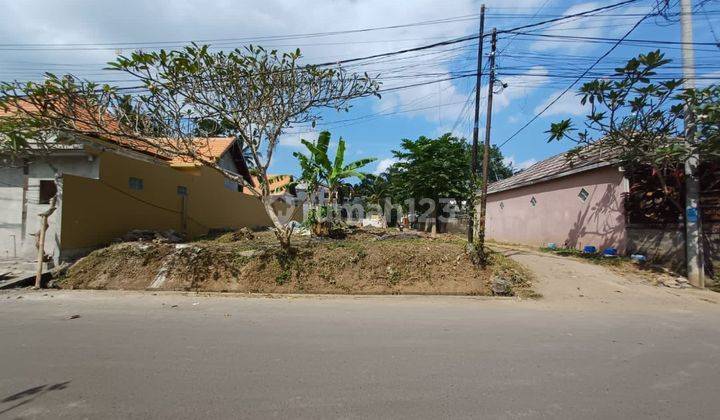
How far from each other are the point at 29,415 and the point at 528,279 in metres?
9.52

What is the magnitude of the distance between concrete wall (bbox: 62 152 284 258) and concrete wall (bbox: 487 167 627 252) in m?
13.9

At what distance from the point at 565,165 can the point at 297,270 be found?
1136 cm

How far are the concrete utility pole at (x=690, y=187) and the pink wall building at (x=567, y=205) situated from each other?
2.27m

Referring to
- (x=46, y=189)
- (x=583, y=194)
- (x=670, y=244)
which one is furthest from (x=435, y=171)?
(x=46, y=189)

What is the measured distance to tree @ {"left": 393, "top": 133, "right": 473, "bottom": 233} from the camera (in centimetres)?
1877

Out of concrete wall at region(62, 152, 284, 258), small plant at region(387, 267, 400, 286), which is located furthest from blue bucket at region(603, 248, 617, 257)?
concrete wall at region(62, 152, 284, 258)

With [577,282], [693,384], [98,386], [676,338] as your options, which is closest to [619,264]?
[577,282]

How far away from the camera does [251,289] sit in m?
9.76

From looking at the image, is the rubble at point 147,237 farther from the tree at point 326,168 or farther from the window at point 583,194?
the window at point 583,194

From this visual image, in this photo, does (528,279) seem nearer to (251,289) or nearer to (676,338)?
(676,338)

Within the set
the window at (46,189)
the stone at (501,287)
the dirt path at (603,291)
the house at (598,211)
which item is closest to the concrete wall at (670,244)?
the house at (598,211)

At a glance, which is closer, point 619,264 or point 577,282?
point 577,282

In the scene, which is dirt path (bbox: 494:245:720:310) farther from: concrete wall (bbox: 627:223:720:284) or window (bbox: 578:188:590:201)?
window (bbox: 578:188:590:201)

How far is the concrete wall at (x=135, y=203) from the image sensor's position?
36.1ft
